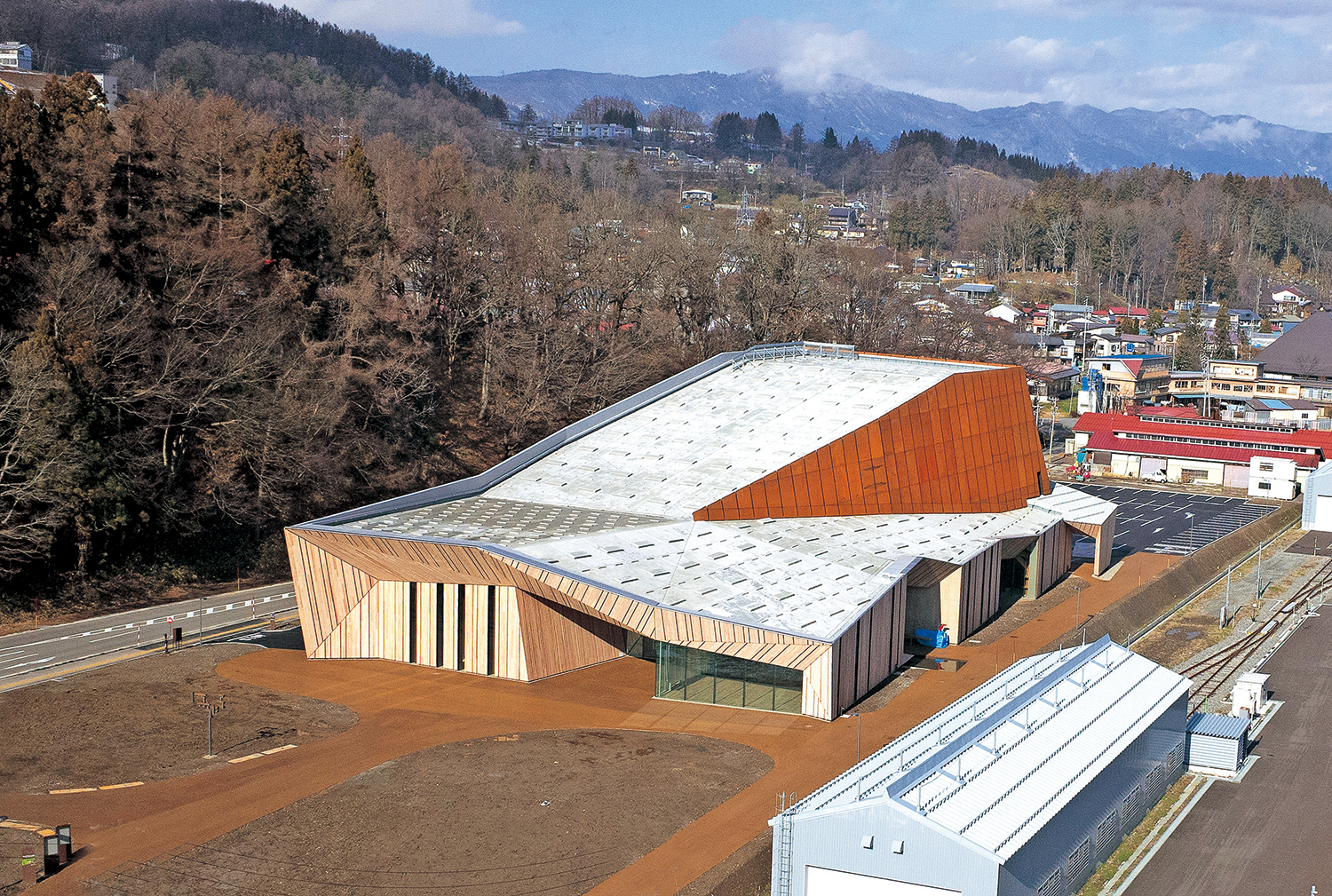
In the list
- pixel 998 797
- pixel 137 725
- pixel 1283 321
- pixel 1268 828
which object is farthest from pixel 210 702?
pixel 1283 321

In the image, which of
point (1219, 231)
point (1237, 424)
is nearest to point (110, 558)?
point (1237, 424)

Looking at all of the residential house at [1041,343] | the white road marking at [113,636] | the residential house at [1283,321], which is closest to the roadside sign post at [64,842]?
the white road marking at [113,636]

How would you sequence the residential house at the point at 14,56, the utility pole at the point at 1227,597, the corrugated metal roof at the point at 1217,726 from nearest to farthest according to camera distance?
the corrugated metal roof at the point at 1217,726 < the utility pole at the point at 1227,597 < the residential house at the point at 14,56

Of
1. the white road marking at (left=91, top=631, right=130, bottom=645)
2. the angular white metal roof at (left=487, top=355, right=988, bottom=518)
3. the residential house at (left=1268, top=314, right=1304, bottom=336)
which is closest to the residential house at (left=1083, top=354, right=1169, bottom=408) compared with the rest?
the residential house at (left=1268, top=314, right=1304, bottom=336)

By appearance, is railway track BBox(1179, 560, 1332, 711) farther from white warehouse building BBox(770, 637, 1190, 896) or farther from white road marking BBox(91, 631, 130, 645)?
white road marking BBox(91, 631, 130, 645)

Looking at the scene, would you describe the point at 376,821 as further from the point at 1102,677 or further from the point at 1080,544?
the point at 1080,544

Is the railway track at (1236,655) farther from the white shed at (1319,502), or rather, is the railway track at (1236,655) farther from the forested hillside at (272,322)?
the forested hillside at (272,322)

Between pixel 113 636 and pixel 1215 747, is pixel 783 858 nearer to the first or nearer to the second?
pixel 1215 747
